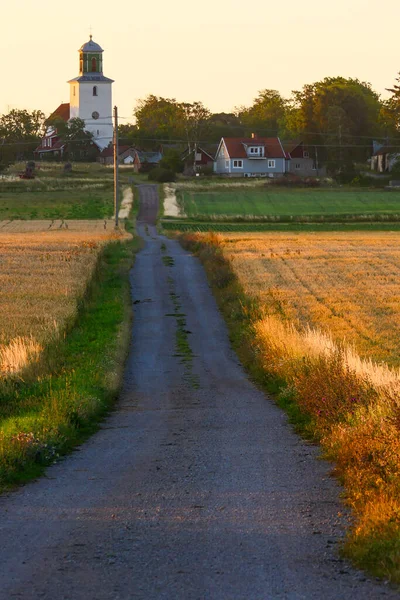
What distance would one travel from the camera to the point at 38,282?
3497 centimetres

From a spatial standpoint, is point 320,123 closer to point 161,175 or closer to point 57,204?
point 161,175

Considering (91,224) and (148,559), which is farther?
(91,224)

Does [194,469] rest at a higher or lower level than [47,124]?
lower

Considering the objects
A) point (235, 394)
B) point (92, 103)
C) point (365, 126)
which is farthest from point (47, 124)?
point (235, 394)

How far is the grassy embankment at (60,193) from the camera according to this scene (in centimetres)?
8450

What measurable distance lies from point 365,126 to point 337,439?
13077 centimetres

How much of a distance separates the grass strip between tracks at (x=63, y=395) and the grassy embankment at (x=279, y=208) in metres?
46.5

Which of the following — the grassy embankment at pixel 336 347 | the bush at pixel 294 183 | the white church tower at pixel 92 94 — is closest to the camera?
the grassy embankment at pixel 336 347

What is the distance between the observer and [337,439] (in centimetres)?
1183

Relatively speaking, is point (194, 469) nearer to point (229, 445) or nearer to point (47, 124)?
point (229, 445)

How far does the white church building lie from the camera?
152 meters

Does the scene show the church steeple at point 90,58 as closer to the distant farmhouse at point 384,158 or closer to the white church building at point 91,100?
the white church building at point 91,100

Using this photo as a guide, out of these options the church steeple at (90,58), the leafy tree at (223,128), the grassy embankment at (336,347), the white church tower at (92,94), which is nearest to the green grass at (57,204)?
the grassy embankment at (336,347)

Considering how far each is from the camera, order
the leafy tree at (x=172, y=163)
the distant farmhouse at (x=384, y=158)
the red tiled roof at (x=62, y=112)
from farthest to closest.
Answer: the red tiled roof at (x=62, y=112) < the distant farmhouse at (x=384, y=158) < the leafy tree at (x=172, y=163)
